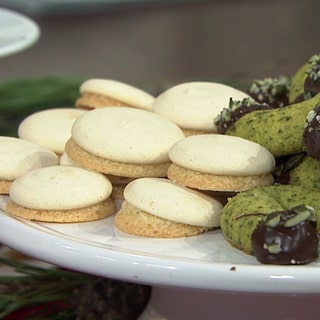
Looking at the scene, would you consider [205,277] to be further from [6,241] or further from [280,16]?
[280,16]

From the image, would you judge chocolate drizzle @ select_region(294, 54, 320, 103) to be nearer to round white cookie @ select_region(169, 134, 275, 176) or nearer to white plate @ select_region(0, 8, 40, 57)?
round white cookie @ select_region(169, 134, 275, 176)

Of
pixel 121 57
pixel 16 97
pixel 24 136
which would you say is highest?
pixel 24 136

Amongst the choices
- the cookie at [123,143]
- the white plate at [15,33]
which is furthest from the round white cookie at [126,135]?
the white plate at [15,33]

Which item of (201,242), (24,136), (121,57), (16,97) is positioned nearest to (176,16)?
(121,57)

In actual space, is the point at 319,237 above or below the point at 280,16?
above

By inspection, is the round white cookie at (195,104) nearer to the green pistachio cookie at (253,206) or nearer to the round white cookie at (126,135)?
the round white cookie at (126,135)
